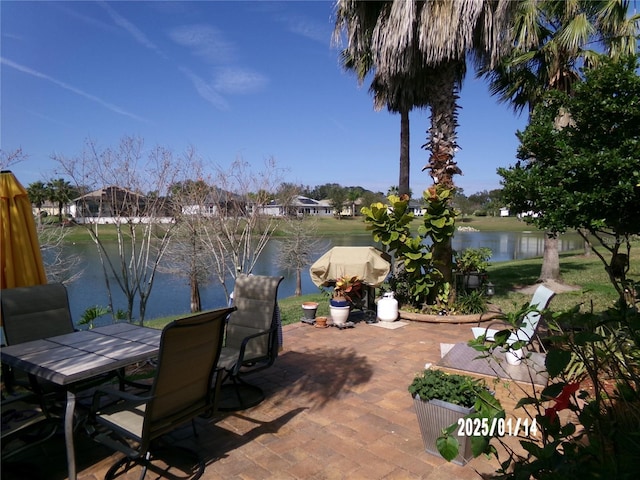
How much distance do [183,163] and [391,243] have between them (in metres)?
5.50

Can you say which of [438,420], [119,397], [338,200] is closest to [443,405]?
[438,420]

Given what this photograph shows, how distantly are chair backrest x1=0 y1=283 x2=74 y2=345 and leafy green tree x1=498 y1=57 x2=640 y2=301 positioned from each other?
563 cm

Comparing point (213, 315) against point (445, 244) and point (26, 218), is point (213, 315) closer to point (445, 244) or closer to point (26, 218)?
point (26, 218)

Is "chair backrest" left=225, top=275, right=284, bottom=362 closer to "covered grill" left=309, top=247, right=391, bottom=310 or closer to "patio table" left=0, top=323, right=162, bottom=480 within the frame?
"patio table" left=0, top=323, right=162, bottom=480

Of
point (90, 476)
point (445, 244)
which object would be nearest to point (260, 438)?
point (90, 476)

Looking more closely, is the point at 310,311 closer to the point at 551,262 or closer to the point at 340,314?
the point at 340,314

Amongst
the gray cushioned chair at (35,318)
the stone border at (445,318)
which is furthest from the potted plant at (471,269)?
the gray cushioned chair at (35,318)

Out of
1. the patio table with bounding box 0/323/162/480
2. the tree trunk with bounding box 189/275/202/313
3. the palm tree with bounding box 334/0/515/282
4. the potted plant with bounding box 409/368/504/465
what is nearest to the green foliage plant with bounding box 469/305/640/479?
the potted plant with bounding box 409/368/504/465

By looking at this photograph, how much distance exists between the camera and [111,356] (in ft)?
9.86

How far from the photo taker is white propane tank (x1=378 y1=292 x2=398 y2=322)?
7.11m

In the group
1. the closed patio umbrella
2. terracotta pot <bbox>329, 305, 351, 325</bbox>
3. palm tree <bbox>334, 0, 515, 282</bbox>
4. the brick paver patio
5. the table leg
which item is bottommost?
the brick paver patio

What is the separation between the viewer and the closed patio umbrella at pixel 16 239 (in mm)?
3801

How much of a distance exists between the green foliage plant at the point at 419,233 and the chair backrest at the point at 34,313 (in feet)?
16.7

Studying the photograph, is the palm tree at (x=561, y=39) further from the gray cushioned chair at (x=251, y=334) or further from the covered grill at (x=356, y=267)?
the gray cushioned chair at (x=251, y=334)
